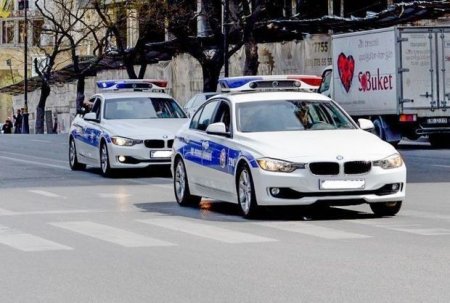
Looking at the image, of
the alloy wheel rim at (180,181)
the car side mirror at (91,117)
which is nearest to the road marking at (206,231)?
the alloy wheel rim at (180,181)

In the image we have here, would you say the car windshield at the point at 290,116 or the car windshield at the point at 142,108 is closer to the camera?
the car windshield at the point at 290,116

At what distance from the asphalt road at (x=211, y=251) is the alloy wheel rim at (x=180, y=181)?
37cm

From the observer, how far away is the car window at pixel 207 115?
19.4 meters

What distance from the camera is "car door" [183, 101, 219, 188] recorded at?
62.6 ft

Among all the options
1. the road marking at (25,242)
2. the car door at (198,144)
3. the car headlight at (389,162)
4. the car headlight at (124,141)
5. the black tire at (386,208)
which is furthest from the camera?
the car headlight at (124,141)

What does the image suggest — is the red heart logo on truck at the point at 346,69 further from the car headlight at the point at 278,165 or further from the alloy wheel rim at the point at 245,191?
the car headlight at the point at 278,165

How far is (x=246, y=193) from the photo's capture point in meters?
17.5

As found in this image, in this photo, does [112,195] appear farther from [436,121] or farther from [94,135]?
[436,121]

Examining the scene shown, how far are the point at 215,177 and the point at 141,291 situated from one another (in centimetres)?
794

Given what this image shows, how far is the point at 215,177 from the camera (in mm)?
18547

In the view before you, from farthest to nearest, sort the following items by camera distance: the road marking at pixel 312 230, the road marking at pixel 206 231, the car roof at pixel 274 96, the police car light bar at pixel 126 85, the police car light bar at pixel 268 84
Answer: the police car light bar at pixel 126 85 → the police car light bar at pixel 268 84 → the car roof at pixel 274 96 → the road marking at pixel 312 230 → the road marking at pixel 206 231

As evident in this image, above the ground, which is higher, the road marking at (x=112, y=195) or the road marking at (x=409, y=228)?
the road marking at (x=112, y=195)

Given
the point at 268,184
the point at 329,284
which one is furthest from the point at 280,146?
the point at 329,284

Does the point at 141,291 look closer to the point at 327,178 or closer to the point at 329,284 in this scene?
the point at 329,284
